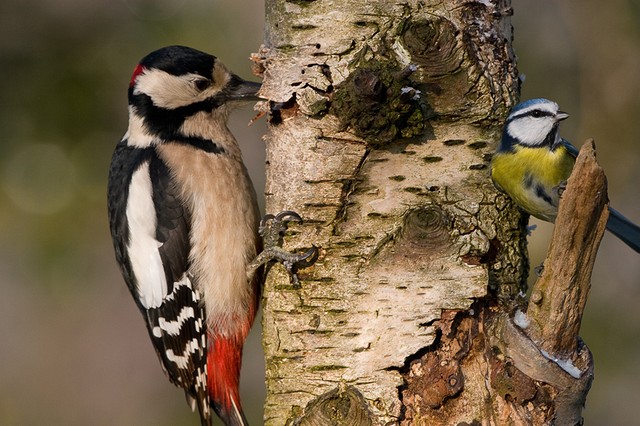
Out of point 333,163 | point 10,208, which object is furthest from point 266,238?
point 10,208

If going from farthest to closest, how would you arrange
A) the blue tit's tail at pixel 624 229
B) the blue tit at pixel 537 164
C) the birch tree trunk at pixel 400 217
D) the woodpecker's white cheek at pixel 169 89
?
the woodpecker's white cheek at pixel 169 89
the blue tit's tail at pixel 624 229
the blue tit at pixel 537 164
the birch tree trunk at pixel 400 217

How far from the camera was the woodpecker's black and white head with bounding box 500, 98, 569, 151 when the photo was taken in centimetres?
225

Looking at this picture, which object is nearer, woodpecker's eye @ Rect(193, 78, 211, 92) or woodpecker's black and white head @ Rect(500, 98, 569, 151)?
woodpecker's black and white head @ Rect(500, 98, 569, 151)

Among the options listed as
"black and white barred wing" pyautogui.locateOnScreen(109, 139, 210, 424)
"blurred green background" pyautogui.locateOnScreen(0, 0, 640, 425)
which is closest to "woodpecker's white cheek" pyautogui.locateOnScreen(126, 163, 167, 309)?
"black and white barred wing" pyautogui.locateOnScreen(109, 139, 210, 424)

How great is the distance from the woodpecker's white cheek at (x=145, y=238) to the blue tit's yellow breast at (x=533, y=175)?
1.37 metres

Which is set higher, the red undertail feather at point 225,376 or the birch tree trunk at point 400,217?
the birch tree trunk at point 400,217

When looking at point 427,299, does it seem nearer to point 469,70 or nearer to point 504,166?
point 504,166

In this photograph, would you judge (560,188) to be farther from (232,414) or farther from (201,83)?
(232,414)

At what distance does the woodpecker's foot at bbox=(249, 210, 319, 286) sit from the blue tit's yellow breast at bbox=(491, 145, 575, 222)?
0.59 meters

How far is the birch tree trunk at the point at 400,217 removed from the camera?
84.2 inches

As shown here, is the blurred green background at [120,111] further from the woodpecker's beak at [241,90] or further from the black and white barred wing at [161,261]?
the woodpecker's beak at [241,90]

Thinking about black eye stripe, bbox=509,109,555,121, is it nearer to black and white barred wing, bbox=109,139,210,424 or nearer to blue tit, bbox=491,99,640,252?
blue tit, bbox=491,99,640,252

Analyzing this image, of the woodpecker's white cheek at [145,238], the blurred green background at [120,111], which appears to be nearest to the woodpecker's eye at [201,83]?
the woodpecker's white cheek at [145,238]

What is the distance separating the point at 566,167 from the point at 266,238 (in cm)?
100
